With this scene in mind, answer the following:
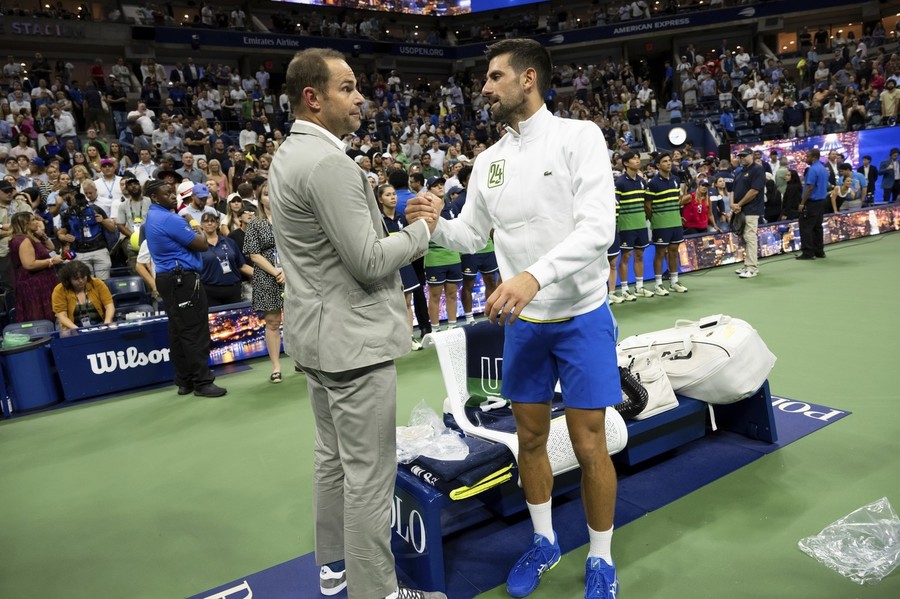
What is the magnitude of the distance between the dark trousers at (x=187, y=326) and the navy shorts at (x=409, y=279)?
193 cm

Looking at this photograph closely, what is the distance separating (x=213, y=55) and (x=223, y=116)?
7794 mm

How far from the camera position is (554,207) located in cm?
229

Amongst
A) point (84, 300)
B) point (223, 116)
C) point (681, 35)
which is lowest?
point (84, 300)

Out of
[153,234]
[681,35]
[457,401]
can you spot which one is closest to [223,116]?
[153,234]

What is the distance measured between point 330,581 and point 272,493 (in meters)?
1.20

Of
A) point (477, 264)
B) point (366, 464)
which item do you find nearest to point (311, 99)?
point (366, 464)

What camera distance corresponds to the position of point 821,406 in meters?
4.14

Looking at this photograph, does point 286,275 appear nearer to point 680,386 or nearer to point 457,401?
point 457,401

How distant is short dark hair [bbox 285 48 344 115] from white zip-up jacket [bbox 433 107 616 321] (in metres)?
0.70

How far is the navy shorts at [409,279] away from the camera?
653cm

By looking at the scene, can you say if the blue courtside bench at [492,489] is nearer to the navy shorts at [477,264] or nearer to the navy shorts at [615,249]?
the navy shorts at [477,264]

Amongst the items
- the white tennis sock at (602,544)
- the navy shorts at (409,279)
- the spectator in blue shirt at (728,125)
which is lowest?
the white tennis sock at (602,544)

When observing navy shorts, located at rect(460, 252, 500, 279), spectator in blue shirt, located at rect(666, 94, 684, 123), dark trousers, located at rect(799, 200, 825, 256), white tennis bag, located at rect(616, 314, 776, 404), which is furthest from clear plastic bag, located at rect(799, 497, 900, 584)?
spectator in blue shirt, located at rect(666, 94, 684, 123)

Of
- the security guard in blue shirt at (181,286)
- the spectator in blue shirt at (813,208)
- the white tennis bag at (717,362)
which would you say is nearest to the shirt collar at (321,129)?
the white tennis bag at (717,362)
